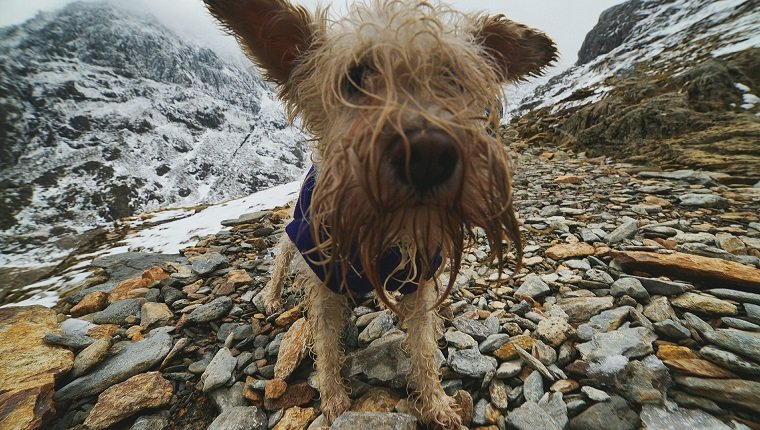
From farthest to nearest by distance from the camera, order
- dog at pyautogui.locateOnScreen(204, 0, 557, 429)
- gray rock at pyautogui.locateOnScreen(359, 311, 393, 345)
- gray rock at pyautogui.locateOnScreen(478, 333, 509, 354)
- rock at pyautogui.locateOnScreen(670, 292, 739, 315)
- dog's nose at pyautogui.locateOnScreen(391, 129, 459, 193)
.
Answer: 1. gray rock at pyautogui.locateOnScreen(359, 311, 393, 345)
2. gray rock at pyautogui.locateOnScreen(478, 333, 509, 354)
3. rock at pyautogui.locateOnScreen(670, 292, 739, 315)
4. dog at pyautogui.locateOnScreen(204, 0, 557, 429)
5. dog's nose at pyautogui.locateOnScreen(391, 129, 459, 193)

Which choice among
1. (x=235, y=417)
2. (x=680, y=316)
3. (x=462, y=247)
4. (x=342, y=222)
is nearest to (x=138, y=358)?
(x=235, y=417)

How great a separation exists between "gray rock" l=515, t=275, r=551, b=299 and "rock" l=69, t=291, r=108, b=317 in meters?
5.63

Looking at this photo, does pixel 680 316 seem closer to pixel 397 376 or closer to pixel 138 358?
pixel 397 376

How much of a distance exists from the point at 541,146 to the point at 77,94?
19864 cm

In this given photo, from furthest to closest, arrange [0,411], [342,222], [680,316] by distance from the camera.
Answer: [680,316] → [0,411] → [342,222]

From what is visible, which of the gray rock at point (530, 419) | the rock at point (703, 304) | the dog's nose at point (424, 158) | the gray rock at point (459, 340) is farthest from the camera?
the gray rock at point (459, 340)

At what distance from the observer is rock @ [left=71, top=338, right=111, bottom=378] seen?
3.23m

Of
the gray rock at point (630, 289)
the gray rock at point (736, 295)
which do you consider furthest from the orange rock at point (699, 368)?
the gray rock at point (736, 295)

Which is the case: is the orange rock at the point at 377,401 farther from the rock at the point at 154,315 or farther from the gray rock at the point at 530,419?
the rock at the point at 154,315

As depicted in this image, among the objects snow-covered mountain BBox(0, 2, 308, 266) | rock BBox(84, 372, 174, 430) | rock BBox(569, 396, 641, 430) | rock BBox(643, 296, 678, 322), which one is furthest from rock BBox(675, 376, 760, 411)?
snow-covered mountain BBox(0, 2, 308, 266)

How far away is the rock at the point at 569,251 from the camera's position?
503cm

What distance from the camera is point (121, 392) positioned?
300 cm

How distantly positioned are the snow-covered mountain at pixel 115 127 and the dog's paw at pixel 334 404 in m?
95.2

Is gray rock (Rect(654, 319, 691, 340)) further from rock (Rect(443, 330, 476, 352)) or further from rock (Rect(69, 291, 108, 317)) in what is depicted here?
rock (Rect(69, 291, 108, 317))
